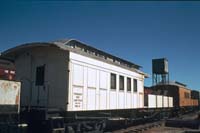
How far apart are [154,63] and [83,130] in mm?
25199

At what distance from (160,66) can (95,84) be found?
2355 cm

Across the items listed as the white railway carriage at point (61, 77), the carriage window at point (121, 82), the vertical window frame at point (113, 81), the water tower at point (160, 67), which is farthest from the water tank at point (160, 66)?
the white railway carriage at point (61, 77)

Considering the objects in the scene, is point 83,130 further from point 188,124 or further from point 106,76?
point 188,124

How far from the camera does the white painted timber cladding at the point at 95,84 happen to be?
10039 mm

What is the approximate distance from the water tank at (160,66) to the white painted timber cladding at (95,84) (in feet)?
63.9

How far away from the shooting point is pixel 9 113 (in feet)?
27.5

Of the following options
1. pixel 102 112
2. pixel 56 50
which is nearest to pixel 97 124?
pixel 102 112

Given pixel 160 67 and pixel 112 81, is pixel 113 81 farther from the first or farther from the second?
pixel 160 67

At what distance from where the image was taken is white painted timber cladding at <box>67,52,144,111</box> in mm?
10039

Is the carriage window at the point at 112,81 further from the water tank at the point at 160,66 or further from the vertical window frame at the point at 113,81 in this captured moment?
the water tank at the point at 160,66

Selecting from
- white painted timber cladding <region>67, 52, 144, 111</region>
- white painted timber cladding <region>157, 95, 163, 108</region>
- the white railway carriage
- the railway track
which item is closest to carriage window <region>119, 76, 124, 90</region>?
white painted timber cladding <region>67, 52, 144, 111</region>

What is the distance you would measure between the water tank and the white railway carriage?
21.9 metres

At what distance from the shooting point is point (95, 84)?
1139cm

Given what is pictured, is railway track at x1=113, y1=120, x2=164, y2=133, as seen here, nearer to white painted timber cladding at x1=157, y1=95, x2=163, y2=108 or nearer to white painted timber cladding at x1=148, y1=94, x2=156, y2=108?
white painted timber cladding at x1=148, y1=94, x2=156, y2=108
